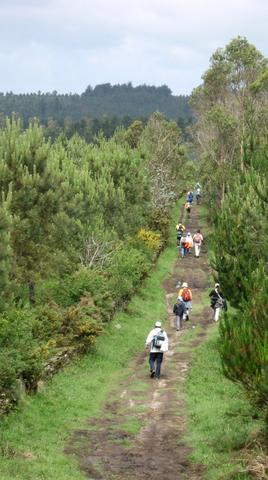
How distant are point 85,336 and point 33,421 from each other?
6.97m

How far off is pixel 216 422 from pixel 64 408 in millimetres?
4346

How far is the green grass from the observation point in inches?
560

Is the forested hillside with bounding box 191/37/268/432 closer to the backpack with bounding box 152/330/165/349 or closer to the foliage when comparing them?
the backpack with bounding box 152/330/165/349

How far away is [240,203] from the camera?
25.1m

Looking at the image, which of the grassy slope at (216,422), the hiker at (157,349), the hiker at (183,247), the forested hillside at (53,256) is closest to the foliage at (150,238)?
the forested hillside at (53,256)

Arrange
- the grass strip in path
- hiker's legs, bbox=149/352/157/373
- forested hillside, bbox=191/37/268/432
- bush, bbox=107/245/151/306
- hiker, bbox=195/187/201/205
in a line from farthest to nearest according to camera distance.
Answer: hiker, bbox=195/187/201/205 < bush, bbox=107/245/151/306 < hiker's legs, bbox=149/352/157/373 < the grass strip in path < forested hillside, bbox=191/37/268/432

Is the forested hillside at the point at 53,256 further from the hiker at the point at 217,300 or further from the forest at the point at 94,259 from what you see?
the hiker at the point at 217,300

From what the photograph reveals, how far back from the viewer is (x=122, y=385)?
2148 centimetres

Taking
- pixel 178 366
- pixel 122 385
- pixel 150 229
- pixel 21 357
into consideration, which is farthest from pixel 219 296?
pixel 150 229

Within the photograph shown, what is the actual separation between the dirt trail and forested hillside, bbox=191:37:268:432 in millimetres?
2434

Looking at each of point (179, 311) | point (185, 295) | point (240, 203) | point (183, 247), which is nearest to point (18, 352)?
point (240, 203)

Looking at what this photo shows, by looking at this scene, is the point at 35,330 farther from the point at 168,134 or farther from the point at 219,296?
the point at 168,134

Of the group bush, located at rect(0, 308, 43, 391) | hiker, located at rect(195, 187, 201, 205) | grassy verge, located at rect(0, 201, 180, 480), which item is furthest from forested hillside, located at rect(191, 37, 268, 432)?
hiker, located at rect(195, 187, 201, 205)

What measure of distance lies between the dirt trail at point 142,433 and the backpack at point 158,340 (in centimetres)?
122
